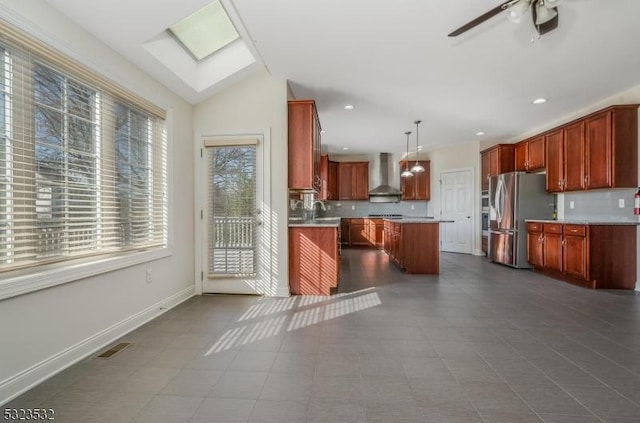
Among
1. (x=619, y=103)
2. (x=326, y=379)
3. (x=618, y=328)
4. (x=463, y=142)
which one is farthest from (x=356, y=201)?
(x=326, y=379)

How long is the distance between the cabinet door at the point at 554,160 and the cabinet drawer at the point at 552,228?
2.13 ft

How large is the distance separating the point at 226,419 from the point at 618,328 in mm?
3216

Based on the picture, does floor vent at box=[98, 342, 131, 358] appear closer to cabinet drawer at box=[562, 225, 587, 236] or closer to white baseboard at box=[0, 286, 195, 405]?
white baseboard at box=[0, 286, 195, 405]

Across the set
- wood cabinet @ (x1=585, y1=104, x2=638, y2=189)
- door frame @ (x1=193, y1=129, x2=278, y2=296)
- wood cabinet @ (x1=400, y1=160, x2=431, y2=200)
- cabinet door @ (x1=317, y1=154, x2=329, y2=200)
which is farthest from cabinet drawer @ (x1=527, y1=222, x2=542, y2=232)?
cabinet door @ (x1=317, y1=154, x2=329, y2=200)

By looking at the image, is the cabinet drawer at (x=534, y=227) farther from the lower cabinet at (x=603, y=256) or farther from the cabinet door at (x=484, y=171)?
the cabinet door at (x=484, y=171)

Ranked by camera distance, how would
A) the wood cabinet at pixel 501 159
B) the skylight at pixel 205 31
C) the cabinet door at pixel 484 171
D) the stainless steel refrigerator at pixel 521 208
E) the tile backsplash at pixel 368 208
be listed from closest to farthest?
the skylight at pixel 205 31 → the stainless steel refrigerator at pixel 521 208 → the wood cabinet at pixel 501 159 → the cabinet door at pixel 484 171 → the tile backsplash at pixel 368 208

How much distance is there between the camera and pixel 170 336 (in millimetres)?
2312

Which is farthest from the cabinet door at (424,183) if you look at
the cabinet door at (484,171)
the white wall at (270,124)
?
the white wall at (270,124)

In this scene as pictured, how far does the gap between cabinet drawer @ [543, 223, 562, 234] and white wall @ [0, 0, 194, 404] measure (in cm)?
515

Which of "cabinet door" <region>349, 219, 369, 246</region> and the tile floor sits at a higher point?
"cabinet door" <region>349, 219, 369, 246</region>

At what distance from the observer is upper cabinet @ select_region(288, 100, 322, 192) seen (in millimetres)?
3402

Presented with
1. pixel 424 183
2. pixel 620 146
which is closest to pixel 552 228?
pixel 620 146

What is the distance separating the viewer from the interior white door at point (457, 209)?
22.0ft

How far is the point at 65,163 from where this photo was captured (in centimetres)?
193
